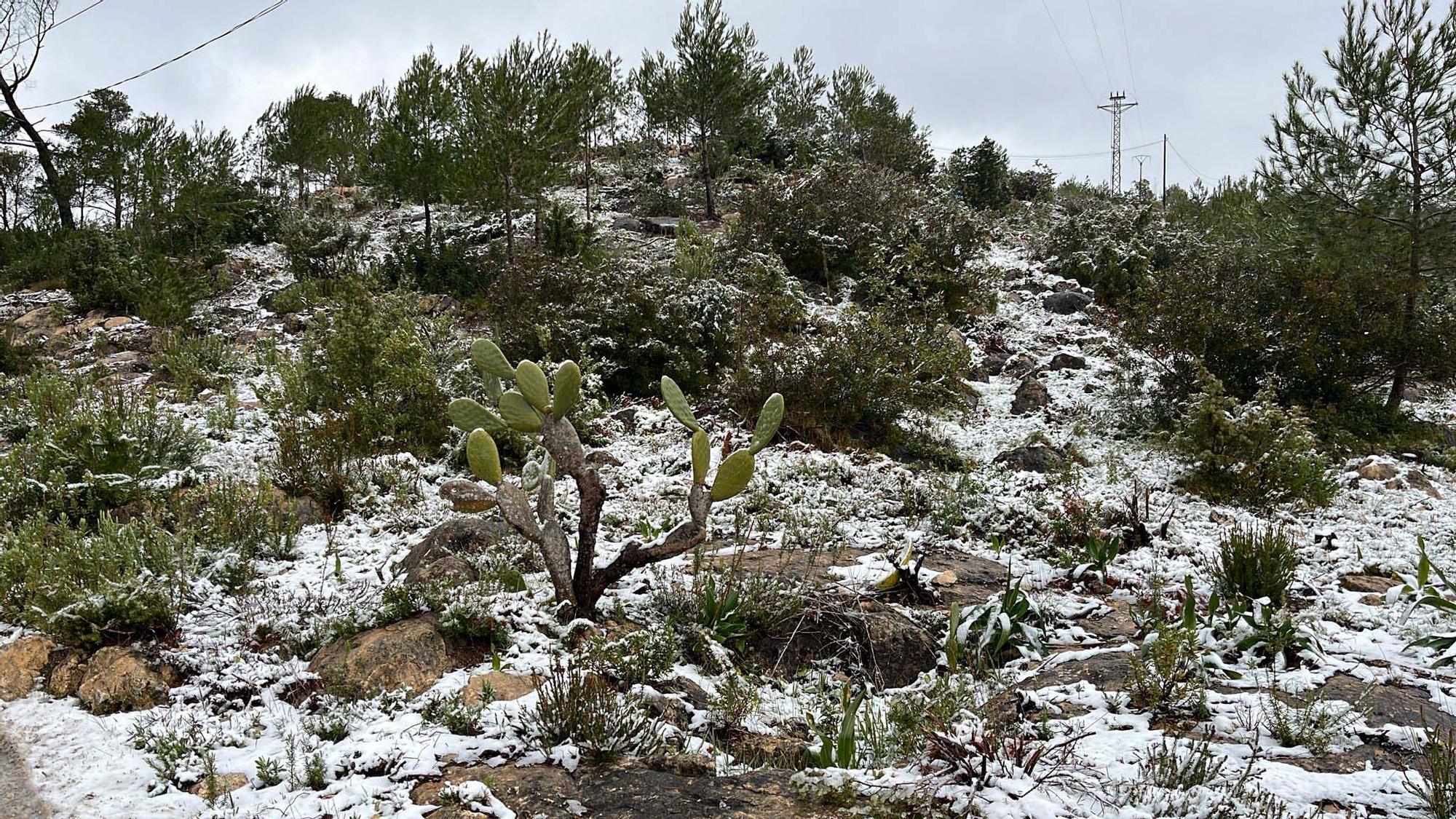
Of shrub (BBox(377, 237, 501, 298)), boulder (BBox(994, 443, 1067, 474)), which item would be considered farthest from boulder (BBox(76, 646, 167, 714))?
shrub (BBox(377, 237, 501, 298))

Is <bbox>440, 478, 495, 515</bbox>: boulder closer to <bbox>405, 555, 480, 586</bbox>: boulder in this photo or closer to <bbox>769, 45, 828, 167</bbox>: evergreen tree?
<bbox>405, 555, 480, 586</bbox>: boulder

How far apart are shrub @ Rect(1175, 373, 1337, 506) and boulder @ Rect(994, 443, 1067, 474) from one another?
1.10m

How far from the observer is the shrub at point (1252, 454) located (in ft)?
22.4

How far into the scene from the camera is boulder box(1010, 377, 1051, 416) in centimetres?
996

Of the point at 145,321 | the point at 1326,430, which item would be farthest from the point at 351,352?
the point at 1326,430

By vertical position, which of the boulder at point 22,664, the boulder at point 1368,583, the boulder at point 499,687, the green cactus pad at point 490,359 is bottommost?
the boulder at point 1368,583

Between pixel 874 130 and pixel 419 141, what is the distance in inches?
546

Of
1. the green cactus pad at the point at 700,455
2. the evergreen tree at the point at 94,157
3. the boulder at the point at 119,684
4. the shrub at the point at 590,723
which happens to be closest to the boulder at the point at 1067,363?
the green cactus pad at the point at 700,455

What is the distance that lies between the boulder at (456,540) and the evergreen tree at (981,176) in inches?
846

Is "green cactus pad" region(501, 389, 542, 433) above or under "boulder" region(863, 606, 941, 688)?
above

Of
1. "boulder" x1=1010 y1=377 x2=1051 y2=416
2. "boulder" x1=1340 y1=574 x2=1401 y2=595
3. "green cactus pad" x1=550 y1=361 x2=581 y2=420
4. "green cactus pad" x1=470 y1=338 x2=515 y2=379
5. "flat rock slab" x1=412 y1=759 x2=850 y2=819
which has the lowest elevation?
"boulder" x1=1340 y1=574 x2=1401 y2=595

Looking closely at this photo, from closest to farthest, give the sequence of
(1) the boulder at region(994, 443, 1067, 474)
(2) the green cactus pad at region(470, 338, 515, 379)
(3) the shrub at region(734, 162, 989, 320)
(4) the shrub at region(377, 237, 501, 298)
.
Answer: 1. (2) the green cactus pad at region(470, 338, 515, 379)
2. (1) the boulder at region(994, 443, 1067, 474)
3. (3) the shrub at region(734, 162, 989, 320)
4. (4) the shrub at region(377, 237, 501, 298)

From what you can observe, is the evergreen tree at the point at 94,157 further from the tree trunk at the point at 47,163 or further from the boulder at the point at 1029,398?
the boulder at the point at 1029,398

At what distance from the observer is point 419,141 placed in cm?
1608
